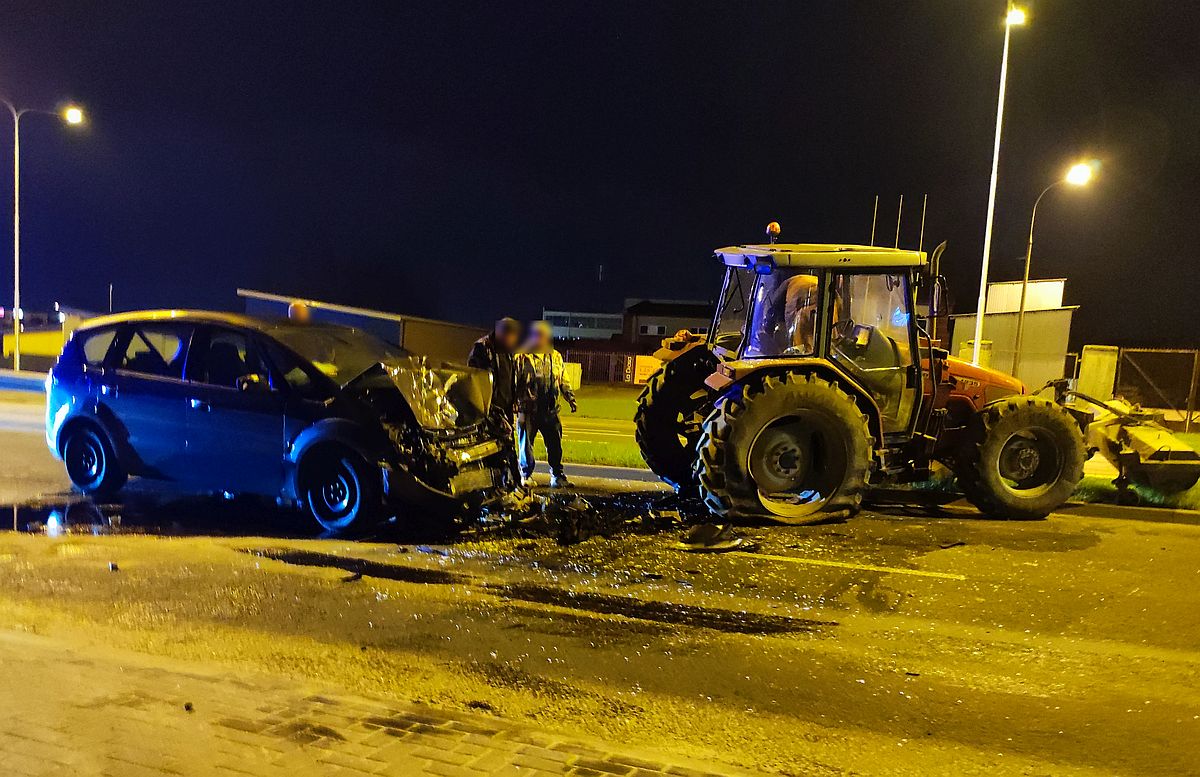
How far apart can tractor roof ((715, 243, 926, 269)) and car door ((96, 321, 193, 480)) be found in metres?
5.26

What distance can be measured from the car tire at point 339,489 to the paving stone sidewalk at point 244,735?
2692 millimetres

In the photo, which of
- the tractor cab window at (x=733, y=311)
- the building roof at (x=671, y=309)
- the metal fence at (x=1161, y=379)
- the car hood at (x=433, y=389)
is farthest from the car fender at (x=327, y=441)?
the building roof at (x=671, y=309)

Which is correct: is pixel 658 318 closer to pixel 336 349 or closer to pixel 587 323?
pixel 587 323

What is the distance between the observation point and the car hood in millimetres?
6535

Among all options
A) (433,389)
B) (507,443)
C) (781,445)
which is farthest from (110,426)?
(781,445)

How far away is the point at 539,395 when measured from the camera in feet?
28.7

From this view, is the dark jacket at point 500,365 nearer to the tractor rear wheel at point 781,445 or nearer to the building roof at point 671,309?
the tractor rear wheel at point 781,445

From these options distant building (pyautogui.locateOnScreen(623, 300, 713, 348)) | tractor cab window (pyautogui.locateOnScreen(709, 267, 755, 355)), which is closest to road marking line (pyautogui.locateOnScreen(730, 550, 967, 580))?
tractor cab window (pyautogui.locateOnScreen(709, 267, 755, 355))

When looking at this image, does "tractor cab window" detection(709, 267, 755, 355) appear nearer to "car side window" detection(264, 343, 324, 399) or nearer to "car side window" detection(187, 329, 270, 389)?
"car side window" detection(264, 343, 324, 399)

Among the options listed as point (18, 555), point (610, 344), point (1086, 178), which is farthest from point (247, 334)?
point (610, 344)

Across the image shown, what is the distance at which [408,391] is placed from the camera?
6559 millimetres

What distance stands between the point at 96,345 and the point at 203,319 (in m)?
1.28

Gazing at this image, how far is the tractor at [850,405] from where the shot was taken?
23.7 feet

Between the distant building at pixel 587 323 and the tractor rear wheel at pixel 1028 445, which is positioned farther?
the distant building at pixel 587 323
